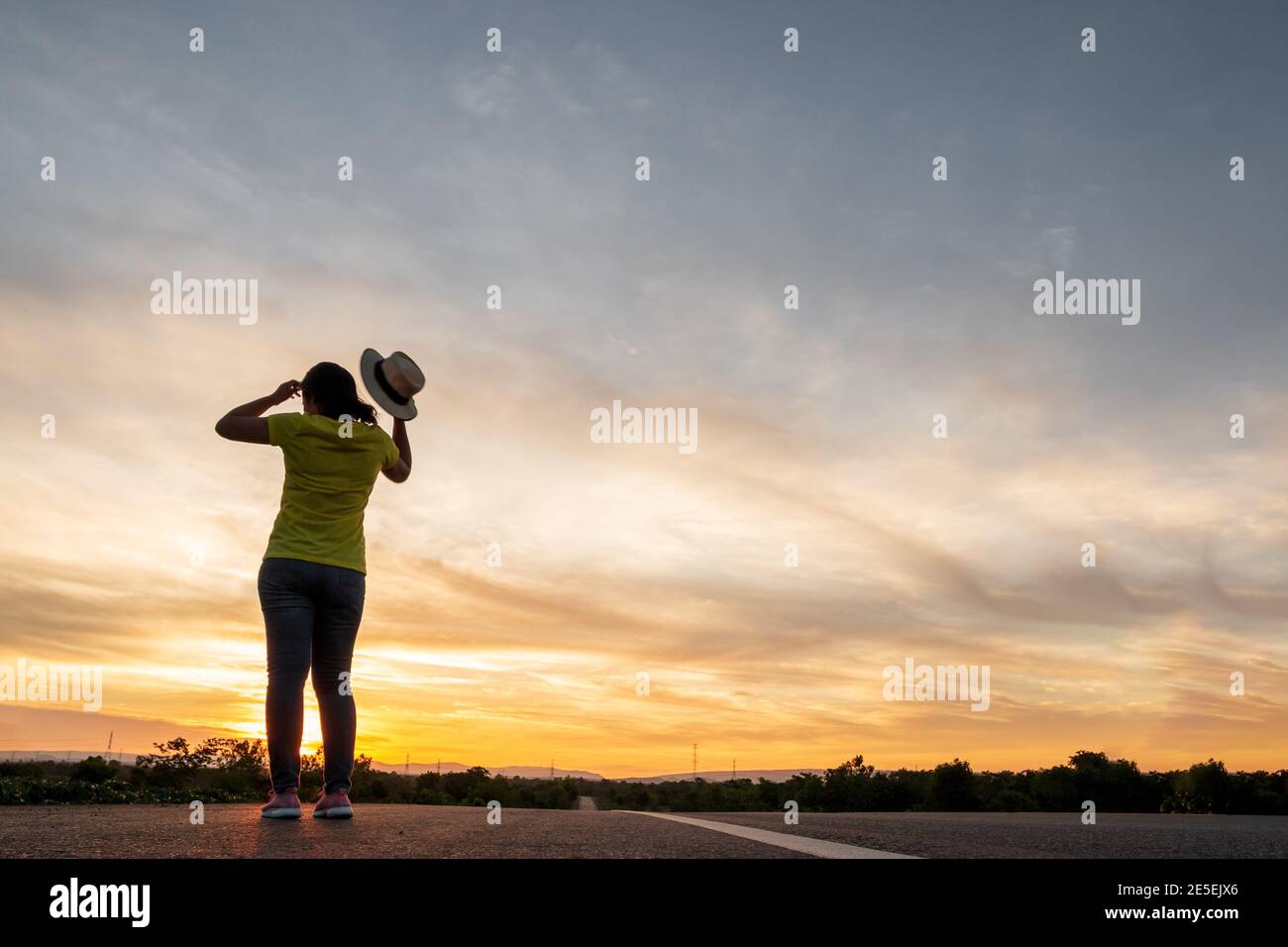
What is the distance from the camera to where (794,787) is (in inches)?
1652

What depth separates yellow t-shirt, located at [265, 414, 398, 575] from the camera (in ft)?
18.3

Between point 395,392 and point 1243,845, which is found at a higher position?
point 395,392

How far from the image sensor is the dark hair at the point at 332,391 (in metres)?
5.80

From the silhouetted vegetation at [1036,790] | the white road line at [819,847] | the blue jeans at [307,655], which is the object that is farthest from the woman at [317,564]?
the silhouetted vegetation at [1036,790]

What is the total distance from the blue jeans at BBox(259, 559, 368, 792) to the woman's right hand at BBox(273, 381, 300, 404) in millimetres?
1037

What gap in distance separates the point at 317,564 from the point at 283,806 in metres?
1.32

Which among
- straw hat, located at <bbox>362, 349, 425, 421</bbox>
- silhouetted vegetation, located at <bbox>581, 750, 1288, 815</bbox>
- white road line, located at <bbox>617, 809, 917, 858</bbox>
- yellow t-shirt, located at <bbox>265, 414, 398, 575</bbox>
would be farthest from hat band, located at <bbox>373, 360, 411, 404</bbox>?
silhouetted vegetation, located at <bbox>581, 750, 1288, 815</bbox>

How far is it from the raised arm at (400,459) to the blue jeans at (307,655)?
747 millimetres

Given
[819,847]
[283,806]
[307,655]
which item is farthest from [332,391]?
[819,847]

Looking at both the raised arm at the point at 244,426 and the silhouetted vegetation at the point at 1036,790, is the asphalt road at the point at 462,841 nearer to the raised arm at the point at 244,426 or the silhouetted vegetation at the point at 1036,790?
the raised arm at the point at 244,426
